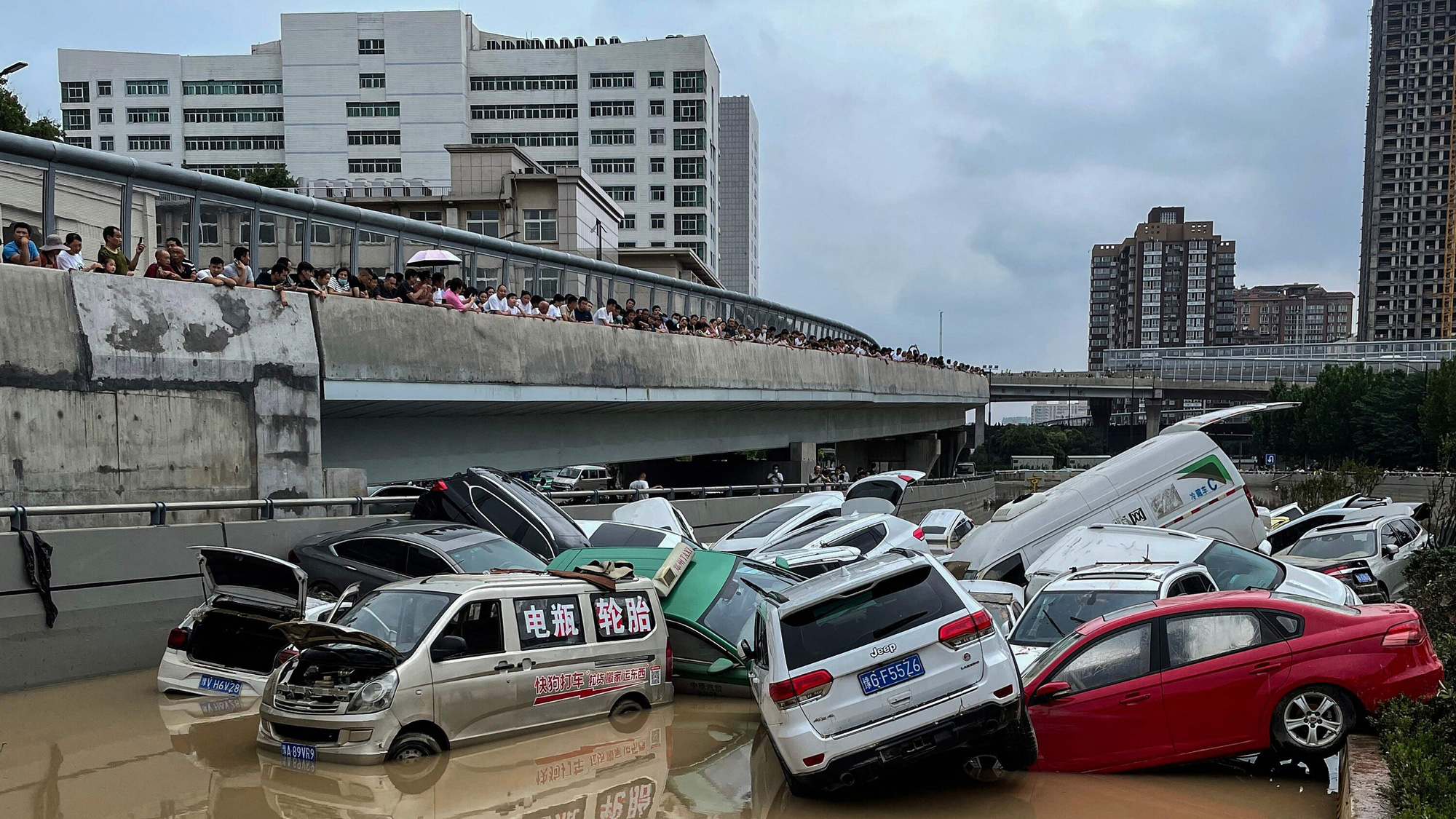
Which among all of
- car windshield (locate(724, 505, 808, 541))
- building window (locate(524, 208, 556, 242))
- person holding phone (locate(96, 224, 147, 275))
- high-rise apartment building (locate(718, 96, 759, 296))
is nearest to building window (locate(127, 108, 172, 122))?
building window (locate(524, 208, 556, 242))

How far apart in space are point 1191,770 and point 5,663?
10.4 m

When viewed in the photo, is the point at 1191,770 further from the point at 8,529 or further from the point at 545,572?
the point at 8,529

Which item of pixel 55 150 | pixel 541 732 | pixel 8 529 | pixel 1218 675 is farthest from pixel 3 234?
pixel 1218 675

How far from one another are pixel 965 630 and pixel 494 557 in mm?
6864

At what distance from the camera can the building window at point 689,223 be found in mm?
86750

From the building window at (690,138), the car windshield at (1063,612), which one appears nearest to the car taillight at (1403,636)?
the car windshield at (1063,612)

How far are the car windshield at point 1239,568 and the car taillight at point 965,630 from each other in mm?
6292

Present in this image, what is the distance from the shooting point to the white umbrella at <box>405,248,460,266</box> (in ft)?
66.5

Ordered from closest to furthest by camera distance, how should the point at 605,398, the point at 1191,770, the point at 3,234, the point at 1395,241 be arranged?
the point at 1191,770 → the point at 3,234 → the point at 605,398 → the point at 1395,241

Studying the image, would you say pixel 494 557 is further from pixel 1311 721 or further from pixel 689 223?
pixel 689 223

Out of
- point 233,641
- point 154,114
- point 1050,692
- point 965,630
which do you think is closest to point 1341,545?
point 1050,692

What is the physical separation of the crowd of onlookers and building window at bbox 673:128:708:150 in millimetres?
59320

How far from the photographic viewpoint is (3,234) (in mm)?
13188

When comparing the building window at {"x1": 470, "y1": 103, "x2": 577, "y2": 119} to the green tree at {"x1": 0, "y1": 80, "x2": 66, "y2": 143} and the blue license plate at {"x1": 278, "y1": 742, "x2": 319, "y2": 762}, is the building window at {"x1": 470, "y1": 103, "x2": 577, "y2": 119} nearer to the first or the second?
the green tree at {"x1": 0, "y1": 80, "x2": 66, "y2": 143}
